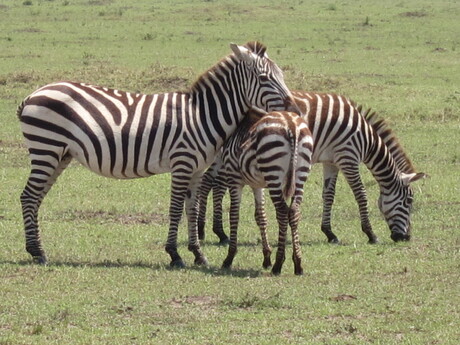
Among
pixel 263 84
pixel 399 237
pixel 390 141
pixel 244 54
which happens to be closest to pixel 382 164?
pixel 390 141

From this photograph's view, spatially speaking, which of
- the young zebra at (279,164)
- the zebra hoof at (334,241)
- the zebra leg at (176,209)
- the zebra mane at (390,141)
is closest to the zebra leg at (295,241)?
the young zebra at (279,164)

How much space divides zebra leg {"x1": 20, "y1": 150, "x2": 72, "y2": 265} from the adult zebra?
0.01 m

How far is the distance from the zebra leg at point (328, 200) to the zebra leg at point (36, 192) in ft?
11.4

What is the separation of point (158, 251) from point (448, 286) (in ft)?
11.0

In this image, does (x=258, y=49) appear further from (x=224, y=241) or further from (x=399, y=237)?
(x=399, y=237)

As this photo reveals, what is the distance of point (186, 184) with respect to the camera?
10.4 meters

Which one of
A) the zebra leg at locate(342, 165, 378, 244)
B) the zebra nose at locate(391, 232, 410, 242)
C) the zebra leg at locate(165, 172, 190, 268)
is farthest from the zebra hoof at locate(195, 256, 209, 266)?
the zebra nose at locate(391, 232, 410, 242)

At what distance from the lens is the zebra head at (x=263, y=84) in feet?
35.0

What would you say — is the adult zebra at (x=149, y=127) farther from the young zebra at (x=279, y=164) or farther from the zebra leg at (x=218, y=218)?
the zebra leg at (x=218, y=218)

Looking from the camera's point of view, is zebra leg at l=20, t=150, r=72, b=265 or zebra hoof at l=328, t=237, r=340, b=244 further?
zebra hoof at l=328, t=237, r=340, b=244

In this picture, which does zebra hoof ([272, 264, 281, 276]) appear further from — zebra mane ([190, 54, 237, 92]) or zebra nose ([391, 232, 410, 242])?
zebra nose ([391, 232, 410, 242])

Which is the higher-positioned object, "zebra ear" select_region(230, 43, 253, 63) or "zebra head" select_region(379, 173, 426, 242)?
"zebra ear" select_region(230, 43, 253, 63)

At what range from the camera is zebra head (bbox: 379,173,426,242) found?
1211 centimetres

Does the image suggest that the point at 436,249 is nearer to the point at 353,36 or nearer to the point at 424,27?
the point at 353,36
